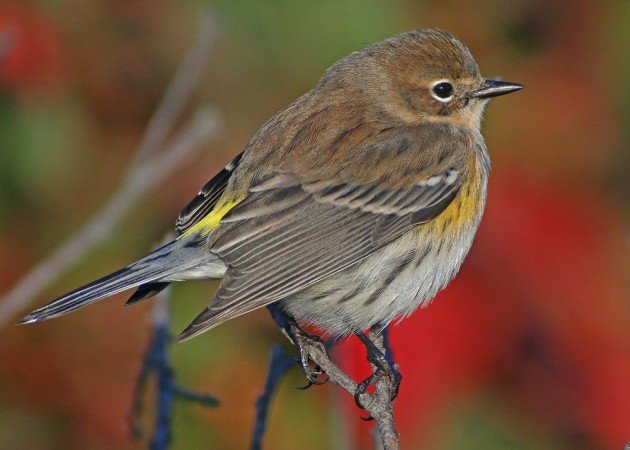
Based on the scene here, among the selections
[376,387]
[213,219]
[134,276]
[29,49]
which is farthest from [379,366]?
[29,49]

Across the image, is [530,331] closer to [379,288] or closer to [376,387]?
[379,288]

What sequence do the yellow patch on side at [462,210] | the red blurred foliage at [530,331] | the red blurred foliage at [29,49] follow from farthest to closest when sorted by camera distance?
the red blurred foliage at [29,49] → the red blurred foliage at [530,331] → the yellow patch on side at [462,210]

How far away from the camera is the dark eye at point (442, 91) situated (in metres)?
5.35

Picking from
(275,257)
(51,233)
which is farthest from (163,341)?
(51,233)

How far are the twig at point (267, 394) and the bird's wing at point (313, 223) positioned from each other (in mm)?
368

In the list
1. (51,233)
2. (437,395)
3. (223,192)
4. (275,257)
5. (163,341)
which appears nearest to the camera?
(163,341)

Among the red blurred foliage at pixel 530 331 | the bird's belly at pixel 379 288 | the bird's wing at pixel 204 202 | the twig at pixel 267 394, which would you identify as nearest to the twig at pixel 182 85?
the bird's wing at pixel 204 202

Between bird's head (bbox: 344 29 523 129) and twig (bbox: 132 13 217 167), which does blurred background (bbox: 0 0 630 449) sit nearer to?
twig (bbox: 132 13 217 167)

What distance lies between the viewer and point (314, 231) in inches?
192

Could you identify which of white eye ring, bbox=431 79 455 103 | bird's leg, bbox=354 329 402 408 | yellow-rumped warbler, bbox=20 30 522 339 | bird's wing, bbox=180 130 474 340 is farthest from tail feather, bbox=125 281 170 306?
white eye ring, bbox=431 79 455 103

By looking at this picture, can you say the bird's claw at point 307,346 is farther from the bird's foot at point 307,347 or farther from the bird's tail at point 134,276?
the bird's tail at point 134,276

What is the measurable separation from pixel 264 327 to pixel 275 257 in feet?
3.23

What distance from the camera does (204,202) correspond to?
5082mm

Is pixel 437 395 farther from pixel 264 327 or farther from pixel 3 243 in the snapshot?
pixel 3 243
